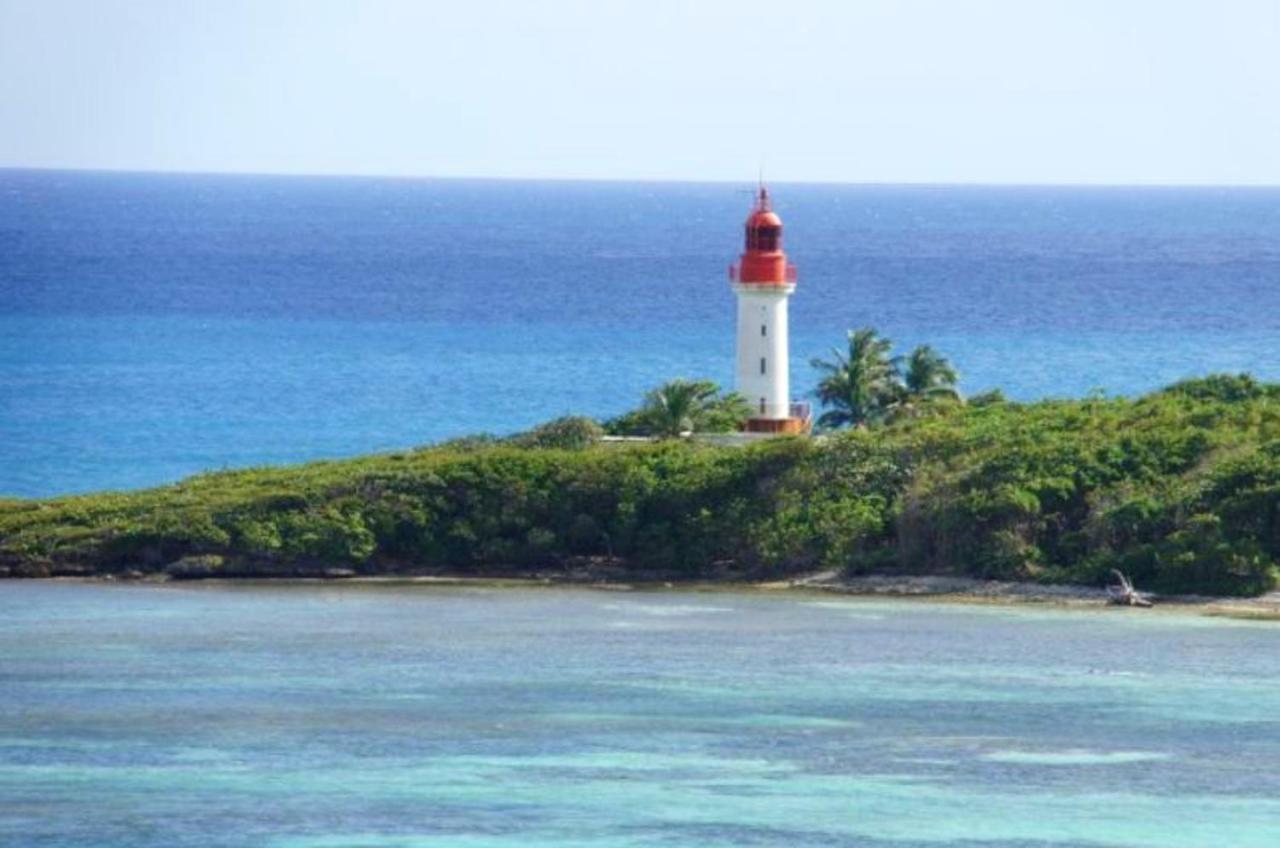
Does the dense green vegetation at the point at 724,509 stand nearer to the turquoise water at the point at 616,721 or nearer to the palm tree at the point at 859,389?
the turquoise water at the point at 616,721

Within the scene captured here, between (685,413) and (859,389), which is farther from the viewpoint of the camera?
(859,389)

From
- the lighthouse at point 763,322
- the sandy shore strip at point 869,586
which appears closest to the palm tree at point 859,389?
the lighthouse at point 763,322

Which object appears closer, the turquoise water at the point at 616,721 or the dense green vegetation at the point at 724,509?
the turquoise water at the point at 616,721

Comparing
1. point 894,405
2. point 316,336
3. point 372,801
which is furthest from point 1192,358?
point 372,801

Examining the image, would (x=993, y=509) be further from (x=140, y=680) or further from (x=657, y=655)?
(x=140, y=680)

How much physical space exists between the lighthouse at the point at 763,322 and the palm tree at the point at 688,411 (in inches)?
50.3

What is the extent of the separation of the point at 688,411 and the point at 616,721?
19.2m

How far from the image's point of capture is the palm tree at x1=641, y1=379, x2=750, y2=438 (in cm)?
5978

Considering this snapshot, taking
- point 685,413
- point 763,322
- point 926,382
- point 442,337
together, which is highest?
point 763,322

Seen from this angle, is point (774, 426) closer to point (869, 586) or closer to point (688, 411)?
point (688, 411)

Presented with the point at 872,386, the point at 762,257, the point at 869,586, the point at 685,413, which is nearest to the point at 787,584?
the point at 869,586

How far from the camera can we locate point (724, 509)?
179 ft

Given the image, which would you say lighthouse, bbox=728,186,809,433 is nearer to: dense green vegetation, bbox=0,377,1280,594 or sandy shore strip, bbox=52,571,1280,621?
dense green vegetation, bbox=0,377,1280,594

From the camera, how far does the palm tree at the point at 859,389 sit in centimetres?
6266
